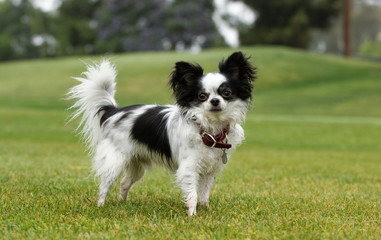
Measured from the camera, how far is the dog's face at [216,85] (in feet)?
16.4

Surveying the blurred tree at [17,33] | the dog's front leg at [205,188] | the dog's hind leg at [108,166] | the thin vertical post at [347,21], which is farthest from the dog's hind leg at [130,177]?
the blurred tree at [17,33]

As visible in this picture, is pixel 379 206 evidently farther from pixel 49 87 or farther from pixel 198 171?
pixel 49 87

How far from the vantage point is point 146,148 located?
5664 millimetres

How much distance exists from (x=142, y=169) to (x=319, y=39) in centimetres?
9740

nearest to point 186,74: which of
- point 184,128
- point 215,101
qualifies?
point 215,101

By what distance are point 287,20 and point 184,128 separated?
48002mm

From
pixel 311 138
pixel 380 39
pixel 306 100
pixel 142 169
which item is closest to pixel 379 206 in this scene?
pixel 142 169

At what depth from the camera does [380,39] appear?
293 ft

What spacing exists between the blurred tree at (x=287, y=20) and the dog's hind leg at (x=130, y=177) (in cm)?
4527

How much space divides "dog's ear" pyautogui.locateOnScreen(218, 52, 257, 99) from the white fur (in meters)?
0.14

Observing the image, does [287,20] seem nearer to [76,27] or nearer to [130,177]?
[76,27]

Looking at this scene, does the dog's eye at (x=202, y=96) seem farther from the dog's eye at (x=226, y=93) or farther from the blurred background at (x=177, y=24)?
the blurred background at (x=177, y=24)

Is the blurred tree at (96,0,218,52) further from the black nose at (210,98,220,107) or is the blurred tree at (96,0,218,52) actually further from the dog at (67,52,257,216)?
the black nose at (210,98,220,107)

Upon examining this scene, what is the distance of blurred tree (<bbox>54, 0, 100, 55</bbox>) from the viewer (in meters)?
59.6
